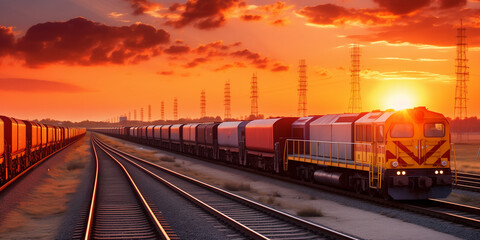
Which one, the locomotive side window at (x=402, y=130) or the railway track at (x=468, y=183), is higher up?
the locomotive side window at (x=402, y=130)

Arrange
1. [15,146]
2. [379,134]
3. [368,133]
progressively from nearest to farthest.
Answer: [379,134]
[368,133]
[15,146]

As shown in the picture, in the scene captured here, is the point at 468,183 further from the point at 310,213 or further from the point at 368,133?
the point at 310,213

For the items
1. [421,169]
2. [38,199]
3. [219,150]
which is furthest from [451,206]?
[219,150]

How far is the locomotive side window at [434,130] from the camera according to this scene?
18.2m

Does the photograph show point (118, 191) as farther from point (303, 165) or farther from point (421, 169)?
point (421, 169)

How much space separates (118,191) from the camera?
75.9ft

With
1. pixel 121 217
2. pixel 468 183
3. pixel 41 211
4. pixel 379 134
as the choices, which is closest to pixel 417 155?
pixel 379 134

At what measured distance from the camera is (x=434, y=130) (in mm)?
18266

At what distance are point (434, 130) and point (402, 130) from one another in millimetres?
1455

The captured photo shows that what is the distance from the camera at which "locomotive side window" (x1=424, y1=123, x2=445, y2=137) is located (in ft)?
59.6

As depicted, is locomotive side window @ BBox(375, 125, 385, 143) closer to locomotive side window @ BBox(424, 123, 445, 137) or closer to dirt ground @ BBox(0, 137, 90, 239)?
locomotive side window @ BBox(424, 123, 445, 137)

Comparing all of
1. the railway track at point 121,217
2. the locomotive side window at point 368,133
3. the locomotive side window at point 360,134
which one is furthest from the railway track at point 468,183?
the railway track at point 121,217

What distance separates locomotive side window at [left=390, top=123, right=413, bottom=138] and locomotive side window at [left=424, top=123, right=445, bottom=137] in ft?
2.33

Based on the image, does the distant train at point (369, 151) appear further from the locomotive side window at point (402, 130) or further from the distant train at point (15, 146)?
the distant train at point (15, 146)
